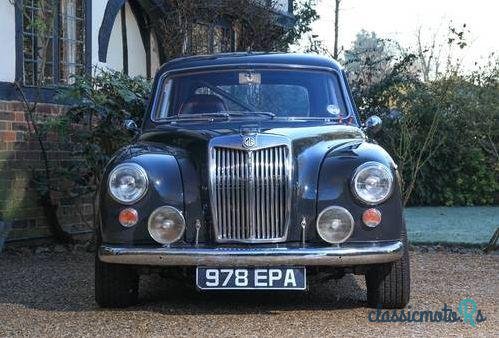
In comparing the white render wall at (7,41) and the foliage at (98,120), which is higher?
the white render wall at (7,41)

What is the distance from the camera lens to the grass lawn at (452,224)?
858cm

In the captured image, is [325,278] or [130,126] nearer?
[325,278]

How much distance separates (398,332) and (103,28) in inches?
260

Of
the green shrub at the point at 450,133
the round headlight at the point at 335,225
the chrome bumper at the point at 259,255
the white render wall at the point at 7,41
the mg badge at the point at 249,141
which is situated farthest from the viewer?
the green shrub at the point at 450,133

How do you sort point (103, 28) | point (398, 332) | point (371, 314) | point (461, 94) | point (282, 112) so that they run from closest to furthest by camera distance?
point (398, 332)
point (371, 314)
point (282, 112)
point (103, 28)
point (461, 94)

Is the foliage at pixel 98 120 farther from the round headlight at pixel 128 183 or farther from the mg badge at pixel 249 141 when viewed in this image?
the mg badge at pixel 249 141

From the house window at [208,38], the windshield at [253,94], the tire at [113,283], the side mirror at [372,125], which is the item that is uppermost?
the house window at [208,38]

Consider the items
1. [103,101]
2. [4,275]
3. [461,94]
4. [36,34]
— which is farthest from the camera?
[461,94]

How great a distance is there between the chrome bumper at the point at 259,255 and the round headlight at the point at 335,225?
6 centimetres

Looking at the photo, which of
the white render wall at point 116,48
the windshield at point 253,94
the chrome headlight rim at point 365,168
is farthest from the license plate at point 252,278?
the white render wall at point 116,48

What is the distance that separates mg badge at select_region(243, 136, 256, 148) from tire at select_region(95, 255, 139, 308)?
1062 mm

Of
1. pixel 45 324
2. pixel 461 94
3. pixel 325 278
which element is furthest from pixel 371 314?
pixel 461 94

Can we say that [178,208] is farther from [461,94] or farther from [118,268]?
[461,94]

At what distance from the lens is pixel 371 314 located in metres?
4.70
